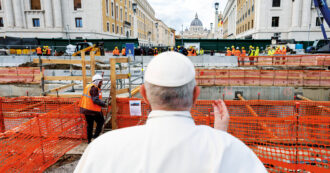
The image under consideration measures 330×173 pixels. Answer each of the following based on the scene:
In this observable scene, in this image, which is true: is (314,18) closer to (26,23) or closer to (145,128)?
(145,128)

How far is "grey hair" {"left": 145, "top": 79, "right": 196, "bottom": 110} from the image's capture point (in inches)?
41.3

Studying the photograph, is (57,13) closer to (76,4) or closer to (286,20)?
(76,4)

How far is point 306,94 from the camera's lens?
40.5ft

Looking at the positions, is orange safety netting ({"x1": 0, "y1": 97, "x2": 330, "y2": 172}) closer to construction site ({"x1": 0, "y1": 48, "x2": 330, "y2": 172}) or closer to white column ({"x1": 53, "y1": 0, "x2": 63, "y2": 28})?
construction site ({"x1": 0, "y1": 48, "x2": 330, "y2": 172})

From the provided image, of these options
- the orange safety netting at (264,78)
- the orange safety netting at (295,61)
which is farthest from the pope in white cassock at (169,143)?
the orange safety netting at (295,61)

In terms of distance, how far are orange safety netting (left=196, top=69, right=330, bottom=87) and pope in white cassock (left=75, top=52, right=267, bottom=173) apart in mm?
12415

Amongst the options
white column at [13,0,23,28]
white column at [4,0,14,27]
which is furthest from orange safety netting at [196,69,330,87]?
white column at [4,0,14,27]

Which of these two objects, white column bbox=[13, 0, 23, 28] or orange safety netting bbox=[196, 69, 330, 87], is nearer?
orange safety netting bbox=[196, 69, 330, 87]

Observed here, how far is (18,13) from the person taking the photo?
125 feet

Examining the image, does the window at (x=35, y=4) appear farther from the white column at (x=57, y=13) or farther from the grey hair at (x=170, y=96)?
the grey hair at (x=170, y=96)

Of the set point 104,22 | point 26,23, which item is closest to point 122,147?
point 104,22

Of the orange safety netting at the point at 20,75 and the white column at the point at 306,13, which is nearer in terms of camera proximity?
the orange safety netting at the point at 20,75

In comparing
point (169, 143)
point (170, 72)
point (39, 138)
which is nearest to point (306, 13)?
point (39, 138)

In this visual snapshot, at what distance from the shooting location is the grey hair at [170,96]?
1049 mm
